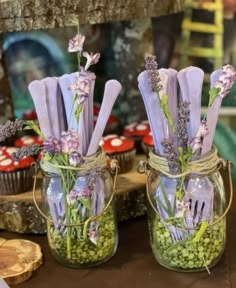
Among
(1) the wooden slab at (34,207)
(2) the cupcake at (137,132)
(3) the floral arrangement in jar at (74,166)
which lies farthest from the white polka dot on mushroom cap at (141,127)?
(3) the floral arrangement in jar at (74,166)

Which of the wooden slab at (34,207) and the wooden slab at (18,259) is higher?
the wooden slab at (34,207)

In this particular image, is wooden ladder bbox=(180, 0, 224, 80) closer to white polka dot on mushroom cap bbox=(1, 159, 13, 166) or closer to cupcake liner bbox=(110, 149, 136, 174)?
cupcake liner bbox=(110, 149, 136, 174)

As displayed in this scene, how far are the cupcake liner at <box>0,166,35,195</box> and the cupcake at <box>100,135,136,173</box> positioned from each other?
12 centimetres

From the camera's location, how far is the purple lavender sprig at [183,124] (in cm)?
Result: 70

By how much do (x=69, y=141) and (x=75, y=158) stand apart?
0.03 metres

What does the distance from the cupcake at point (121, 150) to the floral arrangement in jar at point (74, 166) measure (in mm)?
122

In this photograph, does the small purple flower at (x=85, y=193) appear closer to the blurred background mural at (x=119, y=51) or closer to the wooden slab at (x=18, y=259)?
the wooden slab at (x=18, y=259)

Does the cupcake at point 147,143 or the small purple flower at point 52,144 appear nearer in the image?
the small purple flower at point 52,144

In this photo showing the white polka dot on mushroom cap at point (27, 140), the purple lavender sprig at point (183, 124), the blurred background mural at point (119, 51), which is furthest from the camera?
the blurred background mural at point (119, 51)

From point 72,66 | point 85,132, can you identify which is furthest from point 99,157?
point 72,66

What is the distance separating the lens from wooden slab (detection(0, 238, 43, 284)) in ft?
2.55

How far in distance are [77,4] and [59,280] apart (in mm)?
371

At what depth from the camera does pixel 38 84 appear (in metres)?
0.75

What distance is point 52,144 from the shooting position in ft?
2.42
